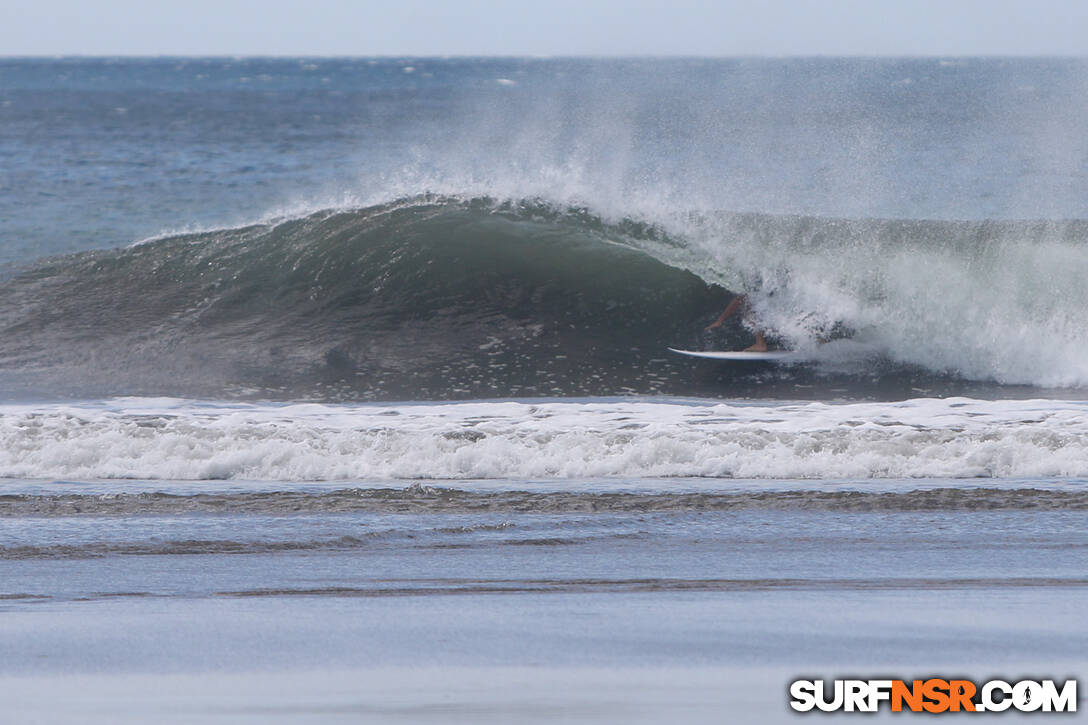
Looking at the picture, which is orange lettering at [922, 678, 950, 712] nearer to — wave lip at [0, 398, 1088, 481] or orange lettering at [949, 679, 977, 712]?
orange lettering at [949, 679, 977, 712]

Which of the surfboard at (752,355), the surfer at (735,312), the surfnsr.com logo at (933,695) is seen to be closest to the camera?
the surfnsr.com logo at (933,695)

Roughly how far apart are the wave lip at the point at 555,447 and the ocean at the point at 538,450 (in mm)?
27

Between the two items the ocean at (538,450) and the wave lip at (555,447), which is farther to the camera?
the wave lip at (555,447)

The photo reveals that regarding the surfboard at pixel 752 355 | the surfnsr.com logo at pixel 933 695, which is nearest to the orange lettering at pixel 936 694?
the surfnsr.com logo at pixel 933 695

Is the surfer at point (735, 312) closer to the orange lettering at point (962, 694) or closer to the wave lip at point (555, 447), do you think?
the wave lip at point (555, 447)

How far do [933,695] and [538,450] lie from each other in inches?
154

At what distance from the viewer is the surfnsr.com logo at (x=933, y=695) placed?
11.9 feet

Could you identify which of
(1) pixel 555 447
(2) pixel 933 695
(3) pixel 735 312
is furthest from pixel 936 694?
(3) pixel 735 312

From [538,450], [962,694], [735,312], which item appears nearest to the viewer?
[962,694]

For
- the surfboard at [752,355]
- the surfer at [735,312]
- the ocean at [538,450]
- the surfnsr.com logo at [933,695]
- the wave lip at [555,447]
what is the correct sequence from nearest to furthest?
the surfnsr.com logo at [933,695], the ocean at [538,450], the wave lip at [555,447], the surfboard at [752,355], the surfer at [735,312]

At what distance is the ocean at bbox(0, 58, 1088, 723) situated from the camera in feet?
13.4

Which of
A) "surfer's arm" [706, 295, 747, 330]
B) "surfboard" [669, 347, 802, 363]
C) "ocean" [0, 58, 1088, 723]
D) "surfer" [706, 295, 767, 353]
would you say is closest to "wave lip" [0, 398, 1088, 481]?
"ocean" [0, 58, 1088, 723]

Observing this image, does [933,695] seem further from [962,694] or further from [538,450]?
[538,450]

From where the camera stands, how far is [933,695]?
3734 millimetres
